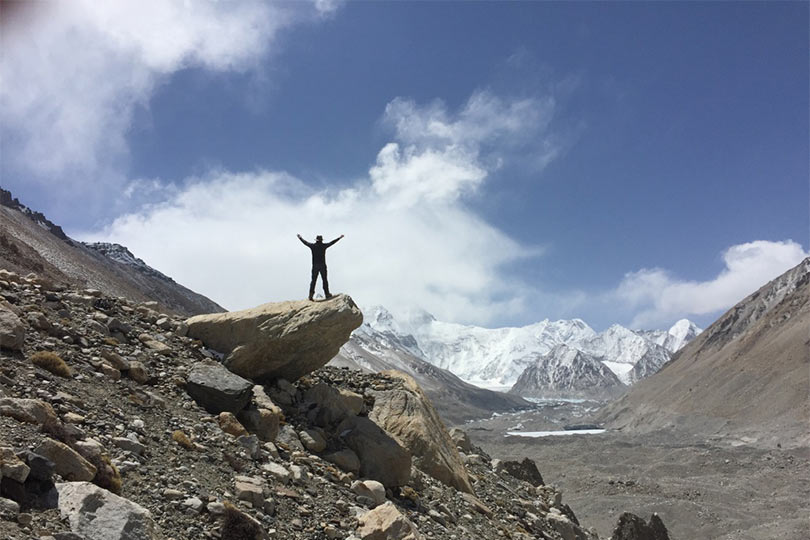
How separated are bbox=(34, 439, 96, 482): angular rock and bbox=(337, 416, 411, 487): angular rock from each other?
6.36m

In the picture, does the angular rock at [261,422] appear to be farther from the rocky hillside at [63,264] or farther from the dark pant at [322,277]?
the rocky hillside at [63,264]

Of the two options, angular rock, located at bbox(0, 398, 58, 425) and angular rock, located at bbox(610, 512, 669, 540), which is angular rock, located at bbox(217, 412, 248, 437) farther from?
angular rock, located at bbox(610, 512, 669, 540)

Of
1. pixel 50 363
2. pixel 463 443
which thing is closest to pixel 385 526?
pixel 50 363

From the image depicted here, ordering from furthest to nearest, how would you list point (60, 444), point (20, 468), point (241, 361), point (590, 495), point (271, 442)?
1. point (590, 495)
2. point (241, 361)
3. point (271, 442)
4. point (60, 444)
5. point (20, 468)

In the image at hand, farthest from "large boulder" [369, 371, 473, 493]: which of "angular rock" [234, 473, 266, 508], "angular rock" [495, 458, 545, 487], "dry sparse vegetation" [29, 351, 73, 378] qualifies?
"dry sparse vegetation" [29, 351, 73, 378]

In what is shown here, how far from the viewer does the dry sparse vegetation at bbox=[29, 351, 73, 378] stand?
9242mm

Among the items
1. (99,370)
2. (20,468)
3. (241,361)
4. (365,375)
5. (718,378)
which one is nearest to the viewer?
(20,468)

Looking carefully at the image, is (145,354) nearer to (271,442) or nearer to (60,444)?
(271,442)

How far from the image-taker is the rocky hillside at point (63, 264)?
268 ft

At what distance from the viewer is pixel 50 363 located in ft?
30.5

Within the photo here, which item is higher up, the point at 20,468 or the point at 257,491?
the point at 20,468

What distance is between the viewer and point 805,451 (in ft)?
256

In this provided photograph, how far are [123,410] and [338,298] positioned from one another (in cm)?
634

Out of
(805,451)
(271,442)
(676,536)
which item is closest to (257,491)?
(271,442)
